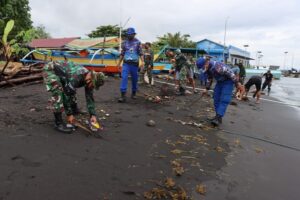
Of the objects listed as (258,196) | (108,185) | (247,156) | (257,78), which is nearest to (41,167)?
(108,185)

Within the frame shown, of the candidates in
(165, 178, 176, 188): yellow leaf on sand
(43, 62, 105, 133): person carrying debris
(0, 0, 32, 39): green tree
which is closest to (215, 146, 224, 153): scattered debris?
(165, 178, 176, 188): yellow leaf on sand

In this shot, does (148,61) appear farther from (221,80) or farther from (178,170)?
(178,170)

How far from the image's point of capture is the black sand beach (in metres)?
3.35

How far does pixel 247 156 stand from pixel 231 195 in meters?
1.60

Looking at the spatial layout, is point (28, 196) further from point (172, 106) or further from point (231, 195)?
point (172, 106)

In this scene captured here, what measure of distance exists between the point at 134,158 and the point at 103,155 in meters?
0.42

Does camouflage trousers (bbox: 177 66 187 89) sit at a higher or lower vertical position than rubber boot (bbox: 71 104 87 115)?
higher

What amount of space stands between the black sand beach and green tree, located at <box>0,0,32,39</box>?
16989mm

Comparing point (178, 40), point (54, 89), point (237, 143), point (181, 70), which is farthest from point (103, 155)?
point (178, 40)

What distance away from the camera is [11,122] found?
504cm

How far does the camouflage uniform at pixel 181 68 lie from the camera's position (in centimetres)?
1031

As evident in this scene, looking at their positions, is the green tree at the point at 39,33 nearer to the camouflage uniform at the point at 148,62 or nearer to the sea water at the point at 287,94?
the camouflage uniform at the point at 148,62

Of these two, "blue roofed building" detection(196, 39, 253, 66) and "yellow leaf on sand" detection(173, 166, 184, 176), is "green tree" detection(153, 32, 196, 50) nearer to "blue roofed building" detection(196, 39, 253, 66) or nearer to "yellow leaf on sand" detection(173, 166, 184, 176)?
"blue roofed building" detection(196, 39, 253, 66)

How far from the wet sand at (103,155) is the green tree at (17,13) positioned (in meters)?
17.0
